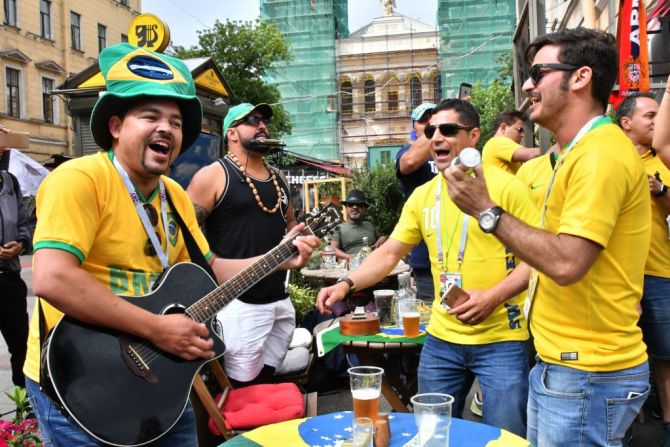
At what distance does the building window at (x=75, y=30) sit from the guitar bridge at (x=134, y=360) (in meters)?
34.9

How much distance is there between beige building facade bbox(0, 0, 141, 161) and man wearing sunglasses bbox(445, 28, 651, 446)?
29.5 m

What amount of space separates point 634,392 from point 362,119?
50496mm

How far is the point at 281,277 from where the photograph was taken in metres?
4.44

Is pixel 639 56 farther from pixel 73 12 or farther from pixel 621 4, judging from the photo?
pixel 73 12

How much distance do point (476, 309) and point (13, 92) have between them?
31.6 m

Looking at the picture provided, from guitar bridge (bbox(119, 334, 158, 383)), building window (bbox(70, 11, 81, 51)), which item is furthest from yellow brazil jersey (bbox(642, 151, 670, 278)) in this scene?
building window (bbox(70, 11, 81, 51))

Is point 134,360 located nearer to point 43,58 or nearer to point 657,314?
point 657,314

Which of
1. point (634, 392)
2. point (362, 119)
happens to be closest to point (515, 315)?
point (634, 392)

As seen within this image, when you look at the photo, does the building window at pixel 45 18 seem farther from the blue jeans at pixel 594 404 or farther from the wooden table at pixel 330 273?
the blue jeans at pixel 594 404

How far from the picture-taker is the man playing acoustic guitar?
2111 millimetres

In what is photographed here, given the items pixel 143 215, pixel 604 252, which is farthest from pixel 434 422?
pixel 143 215

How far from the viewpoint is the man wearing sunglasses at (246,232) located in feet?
14.0

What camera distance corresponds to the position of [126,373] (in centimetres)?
228

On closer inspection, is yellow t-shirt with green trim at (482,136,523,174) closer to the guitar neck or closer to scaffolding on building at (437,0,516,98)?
the guitar neck
